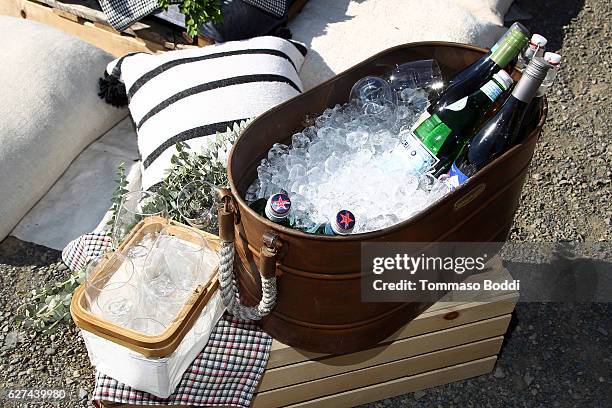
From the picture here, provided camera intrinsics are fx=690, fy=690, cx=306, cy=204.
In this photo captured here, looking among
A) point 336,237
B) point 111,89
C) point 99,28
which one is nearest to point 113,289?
point 336,237

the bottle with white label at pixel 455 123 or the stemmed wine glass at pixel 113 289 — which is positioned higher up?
the bottle with white label at pixel 455 123

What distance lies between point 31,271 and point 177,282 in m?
0.99

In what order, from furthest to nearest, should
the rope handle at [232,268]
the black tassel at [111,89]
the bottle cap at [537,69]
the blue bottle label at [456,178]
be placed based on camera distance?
the black tassel at [111,89] → the blue bottle label at [456,178] → the bottle cap at [537,69] → the rope handle at [232,268]

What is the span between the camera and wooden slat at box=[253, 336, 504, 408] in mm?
1931

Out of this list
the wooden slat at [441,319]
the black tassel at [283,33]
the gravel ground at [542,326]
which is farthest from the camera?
the black tassel at [283,33]

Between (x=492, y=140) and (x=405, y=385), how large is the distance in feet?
2.67

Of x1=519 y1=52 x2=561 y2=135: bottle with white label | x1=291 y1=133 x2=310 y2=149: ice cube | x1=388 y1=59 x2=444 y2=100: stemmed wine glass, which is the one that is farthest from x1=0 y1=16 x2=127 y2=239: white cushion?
x1=519 y1=52 x2=561 y2=135: bottle with white label

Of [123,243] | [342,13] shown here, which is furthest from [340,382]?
[342,13]

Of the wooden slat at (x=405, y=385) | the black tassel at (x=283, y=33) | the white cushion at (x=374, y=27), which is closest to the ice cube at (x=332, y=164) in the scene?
the wooden slat at (x=405, y=385)

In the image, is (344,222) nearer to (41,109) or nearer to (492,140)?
(492,140)

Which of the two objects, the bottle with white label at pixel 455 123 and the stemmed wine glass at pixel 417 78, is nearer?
the bottle with white label at pixel 455 123

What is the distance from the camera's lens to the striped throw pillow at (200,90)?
224cm

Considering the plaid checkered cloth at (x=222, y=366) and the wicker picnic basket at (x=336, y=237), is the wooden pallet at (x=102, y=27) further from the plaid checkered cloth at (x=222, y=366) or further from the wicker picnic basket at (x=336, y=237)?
the plaid checkered cloth at (x=222, y=366)

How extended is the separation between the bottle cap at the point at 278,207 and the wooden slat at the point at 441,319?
0.45 m
